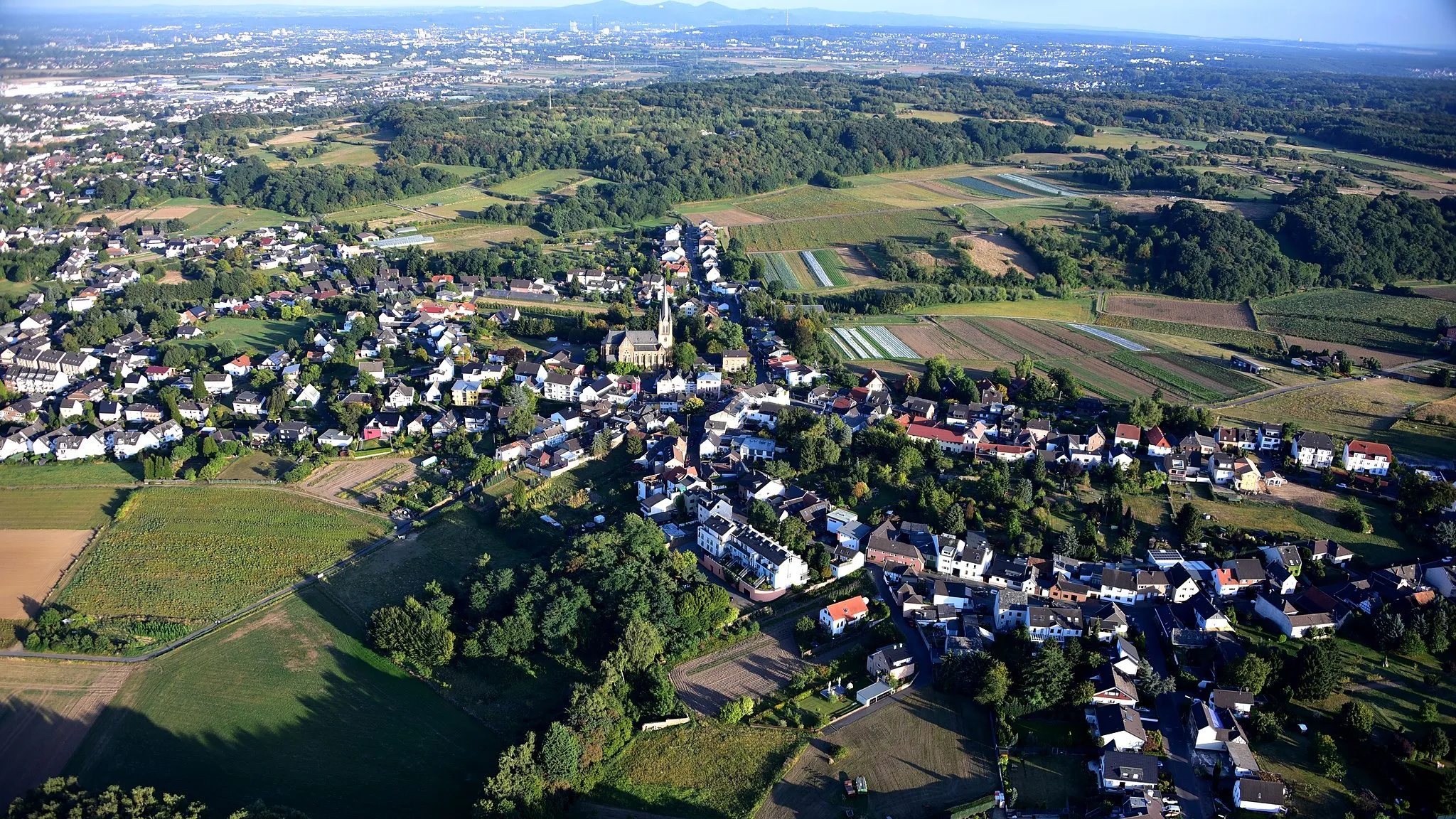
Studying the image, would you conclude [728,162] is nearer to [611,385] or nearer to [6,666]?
[611,385]

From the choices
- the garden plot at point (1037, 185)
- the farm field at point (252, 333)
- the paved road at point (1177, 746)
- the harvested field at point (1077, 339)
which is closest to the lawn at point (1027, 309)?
the harvested field at point (1077, 339)

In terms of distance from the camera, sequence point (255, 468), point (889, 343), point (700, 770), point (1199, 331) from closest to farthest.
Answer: point (700, 770)
point (255, 468)
point (889, 343)
point (1199, 331)

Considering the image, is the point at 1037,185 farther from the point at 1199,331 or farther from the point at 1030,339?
the point at 1030,339

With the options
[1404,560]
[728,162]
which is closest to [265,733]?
[1404,560]

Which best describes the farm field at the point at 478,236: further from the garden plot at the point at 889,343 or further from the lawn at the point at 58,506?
the lawn at the point at 58,506

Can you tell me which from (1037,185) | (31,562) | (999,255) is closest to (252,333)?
(31,562)
